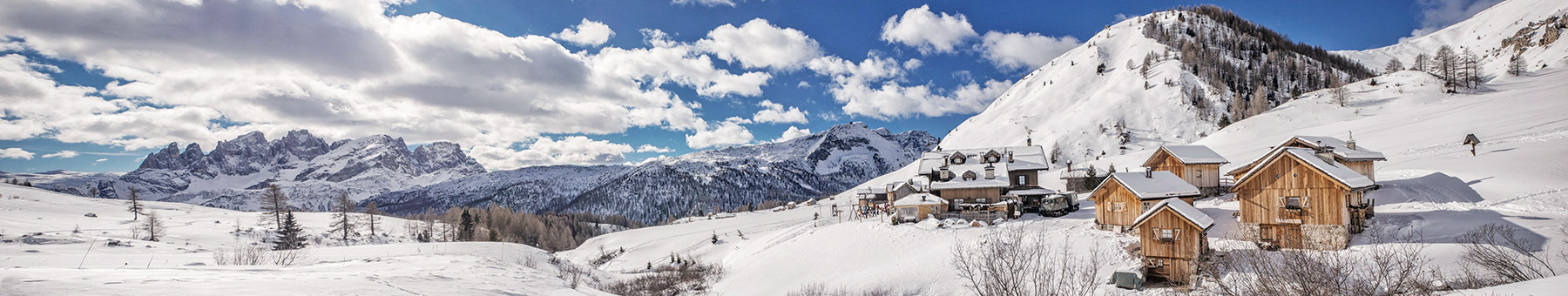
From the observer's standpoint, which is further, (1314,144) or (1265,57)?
(1265,57)

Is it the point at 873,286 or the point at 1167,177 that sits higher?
the point at 1167,177

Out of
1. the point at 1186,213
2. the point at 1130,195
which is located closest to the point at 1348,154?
the point at 1130,195

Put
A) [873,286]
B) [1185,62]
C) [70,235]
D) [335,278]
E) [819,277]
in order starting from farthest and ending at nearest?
[1185,62] → [70,235] → [819,277] → [873,286] → [335,278]

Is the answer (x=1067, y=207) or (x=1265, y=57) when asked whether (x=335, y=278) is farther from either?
(x=1265, y=57)

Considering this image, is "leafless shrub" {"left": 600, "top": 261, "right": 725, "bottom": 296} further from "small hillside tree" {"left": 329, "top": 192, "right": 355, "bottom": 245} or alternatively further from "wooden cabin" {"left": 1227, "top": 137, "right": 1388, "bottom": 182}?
"small hillside tree" {"left": 329, "top": 192, "right": 355, "bottom": 245}

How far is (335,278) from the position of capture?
12219 mm

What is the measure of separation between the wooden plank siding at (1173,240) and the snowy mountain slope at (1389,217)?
2.19 metres

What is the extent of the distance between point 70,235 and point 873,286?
5556 cm

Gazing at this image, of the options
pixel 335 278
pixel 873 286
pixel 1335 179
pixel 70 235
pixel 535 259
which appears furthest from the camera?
pixel 70 235

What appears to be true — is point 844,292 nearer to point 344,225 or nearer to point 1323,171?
point 1323,171

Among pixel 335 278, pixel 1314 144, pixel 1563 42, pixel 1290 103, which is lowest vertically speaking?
pixel 335 278

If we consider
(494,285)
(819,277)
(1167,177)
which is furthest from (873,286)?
(1167,177)

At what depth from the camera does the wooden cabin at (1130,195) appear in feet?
103

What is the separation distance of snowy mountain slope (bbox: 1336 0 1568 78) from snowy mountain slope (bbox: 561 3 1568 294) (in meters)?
30.4
